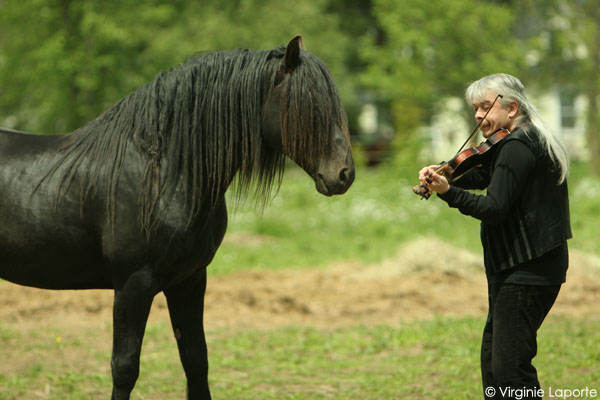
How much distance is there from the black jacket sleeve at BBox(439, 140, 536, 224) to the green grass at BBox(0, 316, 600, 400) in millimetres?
1942

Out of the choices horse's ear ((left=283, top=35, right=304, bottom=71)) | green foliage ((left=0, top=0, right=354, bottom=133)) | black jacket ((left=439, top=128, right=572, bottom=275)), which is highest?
green foliage ((left=0, top=0, right=354, bottom=133))

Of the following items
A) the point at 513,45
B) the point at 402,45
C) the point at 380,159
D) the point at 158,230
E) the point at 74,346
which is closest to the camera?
the point at 158,230

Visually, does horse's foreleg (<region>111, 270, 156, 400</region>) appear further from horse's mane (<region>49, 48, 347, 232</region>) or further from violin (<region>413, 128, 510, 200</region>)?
violin (<region>413, 128, 510, 200</region>)

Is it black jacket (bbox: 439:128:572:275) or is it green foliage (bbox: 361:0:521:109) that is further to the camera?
green foliage (bbox: 361:0:521:109)

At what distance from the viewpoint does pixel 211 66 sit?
11.2 ft

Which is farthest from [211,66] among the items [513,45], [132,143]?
[513,45]

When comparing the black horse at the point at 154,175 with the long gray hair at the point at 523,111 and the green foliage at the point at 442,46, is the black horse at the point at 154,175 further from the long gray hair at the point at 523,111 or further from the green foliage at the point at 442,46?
the green foliage at the point at 442,46

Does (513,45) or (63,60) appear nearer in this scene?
(63,60)

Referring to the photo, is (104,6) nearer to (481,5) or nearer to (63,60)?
(63,60)

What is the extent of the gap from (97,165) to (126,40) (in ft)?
44.5

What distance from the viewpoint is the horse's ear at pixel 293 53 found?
10.5ft

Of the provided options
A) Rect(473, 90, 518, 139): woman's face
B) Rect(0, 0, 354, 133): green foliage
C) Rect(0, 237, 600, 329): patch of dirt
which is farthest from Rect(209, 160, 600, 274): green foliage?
Rect(473, 90, 518, 139): woman's face

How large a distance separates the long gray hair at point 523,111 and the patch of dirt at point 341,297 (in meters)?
3.99

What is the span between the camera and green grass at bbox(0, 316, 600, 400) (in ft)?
15.8
